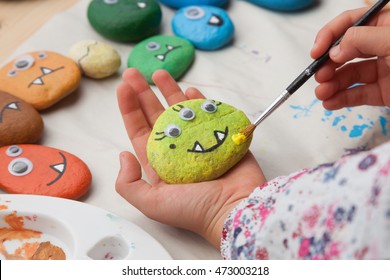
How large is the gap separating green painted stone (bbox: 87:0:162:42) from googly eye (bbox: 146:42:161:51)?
0.15 feet

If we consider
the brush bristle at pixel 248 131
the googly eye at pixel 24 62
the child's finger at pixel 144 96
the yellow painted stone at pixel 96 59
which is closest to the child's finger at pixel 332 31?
the brush bristle at pixel 248 131

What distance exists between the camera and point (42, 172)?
728mm

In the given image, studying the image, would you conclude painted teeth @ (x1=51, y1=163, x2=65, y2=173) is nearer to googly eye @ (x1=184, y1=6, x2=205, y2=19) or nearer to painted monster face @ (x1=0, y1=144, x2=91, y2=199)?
painted monster face @ (x1=0, y1=144, x2=91, y2=199)

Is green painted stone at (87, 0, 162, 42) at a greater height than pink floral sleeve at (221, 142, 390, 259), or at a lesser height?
lesser

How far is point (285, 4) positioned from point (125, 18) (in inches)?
11.2

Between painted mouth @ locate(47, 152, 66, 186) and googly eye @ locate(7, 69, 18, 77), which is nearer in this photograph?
painted mouth @ locate(47, 152, 66, 186)

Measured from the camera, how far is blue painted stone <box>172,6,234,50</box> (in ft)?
3.08

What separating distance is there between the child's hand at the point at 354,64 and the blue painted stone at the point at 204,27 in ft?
0.78

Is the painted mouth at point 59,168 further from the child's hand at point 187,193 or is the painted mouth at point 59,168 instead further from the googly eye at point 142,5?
the googly eye at point 142,5

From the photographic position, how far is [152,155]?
694mm

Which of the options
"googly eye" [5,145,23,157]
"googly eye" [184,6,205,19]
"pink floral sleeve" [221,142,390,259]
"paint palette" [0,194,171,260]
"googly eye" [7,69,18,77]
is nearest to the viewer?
"pink floral sleeve" [221,142,390,259]

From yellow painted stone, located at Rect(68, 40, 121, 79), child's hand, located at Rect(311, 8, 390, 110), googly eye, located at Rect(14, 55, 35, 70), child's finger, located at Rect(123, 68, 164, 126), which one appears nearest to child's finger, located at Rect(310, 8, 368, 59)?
child's hand, located at Rect(311, 8, 390, 110)

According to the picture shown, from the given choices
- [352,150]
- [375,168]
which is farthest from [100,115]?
[375,168]

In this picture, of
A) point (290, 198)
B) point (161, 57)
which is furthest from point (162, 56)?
point (290, 198)
